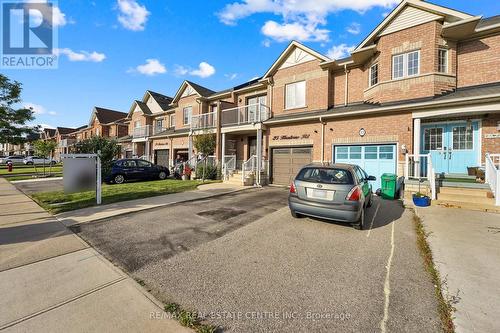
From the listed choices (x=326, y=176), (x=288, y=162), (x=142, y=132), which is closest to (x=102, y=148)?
(x=288, y=162)

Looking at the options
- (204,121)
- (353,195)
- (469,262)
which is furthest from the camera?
(204,121)

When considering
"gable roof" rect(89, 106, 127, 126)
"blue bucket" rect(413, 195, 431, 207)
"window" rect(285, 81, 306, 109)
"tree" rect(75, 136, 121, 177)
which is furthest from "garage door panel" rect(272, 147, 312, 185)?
"gable roof" rect(89, 106, 127, 126)

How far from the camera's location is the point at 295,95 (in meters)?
15.5

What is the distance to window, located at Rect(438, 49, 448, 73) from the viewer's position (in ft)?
35.7

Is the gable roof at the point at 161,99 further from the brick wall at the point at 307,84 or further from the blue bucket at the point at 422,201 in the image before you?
the blue bucket at the point at 422,201

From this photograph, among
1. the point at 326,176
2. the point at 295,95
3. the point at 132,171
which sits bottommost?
the point at 132,171

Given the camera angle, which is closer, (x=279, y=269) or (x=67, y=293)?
(x=67, y=293)

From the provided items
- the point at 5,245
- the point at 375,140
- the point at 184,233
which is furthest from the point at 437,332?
the point at 375,140

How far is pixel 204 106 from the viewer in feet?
71.8

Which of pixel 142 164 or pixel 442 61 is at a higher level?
pixel 442 61

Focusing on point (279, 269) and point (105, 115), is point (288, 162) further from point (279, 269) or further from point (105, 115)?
point (105, 115)

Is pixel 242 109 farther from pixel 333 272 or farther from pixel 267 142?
pixel 333 272

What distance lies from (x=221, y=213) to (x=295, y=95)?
35.6 ft

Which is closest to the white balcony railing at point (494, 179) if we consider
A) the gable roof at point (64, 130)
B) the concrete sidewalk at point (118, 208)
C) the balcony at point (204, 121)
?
the concrete sidewalk at point (118, 208)
